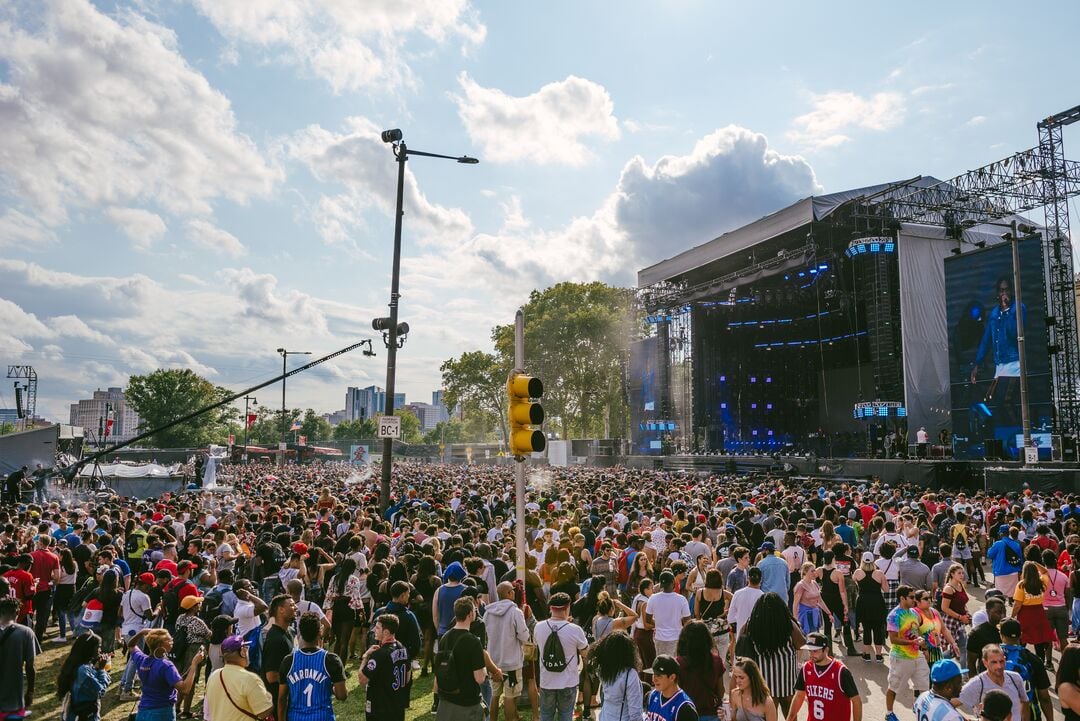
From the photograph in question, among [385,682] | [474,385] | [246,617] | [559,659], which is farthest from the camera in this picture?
[474,385]

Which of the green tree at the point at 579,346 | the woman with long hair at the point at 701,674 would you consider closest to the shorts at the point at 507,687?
the woman with long hair at the point at 701,674

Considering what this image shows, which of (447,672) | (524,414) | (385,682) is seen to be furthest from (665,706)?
(524,414)

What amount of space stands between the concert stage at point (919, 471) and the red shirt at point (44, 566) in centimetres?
2174

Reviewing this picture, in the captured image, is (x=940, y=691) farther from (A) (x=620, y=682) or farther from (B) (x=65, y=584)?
(B) (x=65, y=584)

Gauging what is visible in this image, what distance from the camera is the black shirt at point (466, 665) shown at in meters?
5.53

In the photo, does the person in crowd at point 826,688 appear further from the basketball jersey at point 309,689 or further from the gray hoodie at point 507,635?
the basketball jersey at point 309,689

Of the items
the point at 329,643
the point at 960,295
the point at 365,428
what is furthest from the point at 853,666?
the point at 365,428

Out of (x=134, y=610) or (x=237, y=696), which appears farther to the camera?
(x=134, y=610)

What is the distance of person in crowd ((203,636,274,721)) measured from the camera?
4802 millimetres

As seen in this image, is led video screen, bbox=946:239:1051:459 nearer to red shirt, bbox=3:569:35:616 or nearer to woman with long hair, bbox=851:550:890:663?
woman with long hair, bbox=851:550:890:663

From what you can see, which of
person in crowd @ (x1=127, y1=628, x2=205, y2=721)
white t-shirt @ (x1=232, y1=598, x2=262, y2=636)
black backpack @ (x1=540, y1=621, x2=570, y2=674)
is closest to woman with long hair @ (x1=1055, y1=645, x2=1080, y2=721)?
black backpack @ (x1=540, y1=621, x2=570, y2=674)

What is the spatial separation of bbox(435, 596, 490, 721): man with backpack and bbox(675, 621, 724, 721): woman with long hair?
156 centimetres

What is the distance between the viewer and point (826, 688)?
5.20 m

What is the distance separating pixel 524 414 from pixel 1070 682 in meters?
4.39
